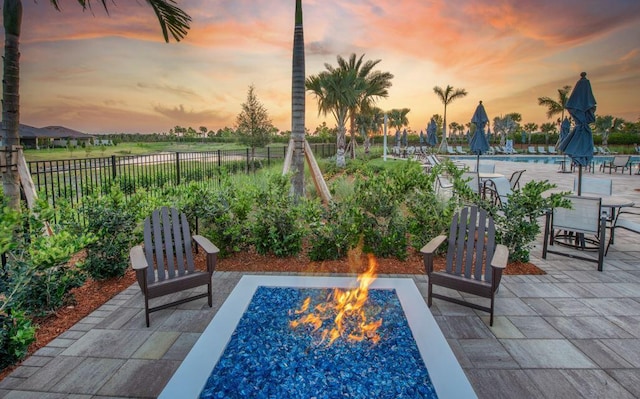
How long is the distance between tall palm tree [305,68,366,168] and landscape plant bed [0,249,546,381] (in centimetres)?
1338

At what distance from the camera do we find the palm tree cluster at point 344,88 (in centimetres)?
1766

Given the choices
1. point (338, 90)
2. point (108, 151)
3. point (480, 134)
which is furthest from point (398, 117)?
point (480, 134)

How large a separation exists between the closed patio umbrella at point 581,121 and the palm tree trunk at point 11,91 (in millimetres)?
7946

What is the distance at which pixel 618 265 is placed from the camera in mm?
4312

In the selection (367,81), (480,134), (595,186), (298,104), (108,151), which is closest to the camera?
(595,186)

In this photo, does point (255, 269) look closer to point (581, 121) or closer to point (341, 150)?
point (581, 121)

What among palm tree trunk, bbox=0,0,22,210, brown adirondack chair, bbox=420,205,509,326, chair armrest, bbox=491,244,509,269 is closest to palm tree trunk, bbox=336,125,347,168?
palm tree trunk, bbox=0,0,22,210

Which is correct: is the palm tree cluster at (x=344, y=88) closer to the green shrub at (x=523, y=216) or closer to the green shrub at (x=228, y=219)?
the green shrub at (x=228, y=219)

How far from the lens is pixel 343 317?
2.56m

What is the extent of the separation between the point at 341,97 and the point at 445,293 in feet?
52.3

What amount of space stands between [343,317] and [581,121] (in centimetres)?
518

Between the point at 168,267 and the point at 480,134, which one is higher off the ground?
the point at 480,134

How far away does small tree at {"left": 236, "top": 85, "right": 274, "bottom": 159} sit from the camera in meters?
18.8

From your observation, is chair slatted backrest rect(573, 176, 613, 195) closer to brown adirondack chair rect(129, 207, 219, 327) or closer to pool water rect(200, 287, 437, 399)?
pool water rect(200, 287, 437, 399)
